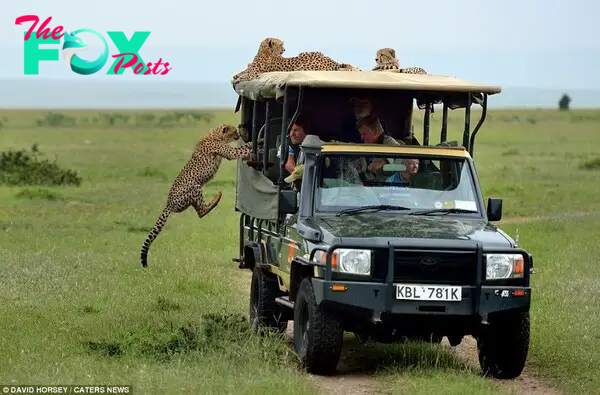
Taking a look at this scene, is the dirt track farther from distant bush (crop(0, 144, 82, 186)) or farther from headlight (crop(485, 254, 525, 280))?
distant bush (crop(0, 144, 82, 186))

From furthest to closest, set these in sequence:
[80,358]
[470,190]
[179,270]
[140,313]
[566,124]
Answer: [566,124] < [179,270] < [140,313] < [470,190] < [80,358]

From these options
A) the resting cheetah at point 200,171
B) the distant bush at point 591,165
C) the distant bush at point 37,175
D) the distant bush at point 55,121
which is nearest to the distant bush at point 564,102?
the distant bush at point 55,121

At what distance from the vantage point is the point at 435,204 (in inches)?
353

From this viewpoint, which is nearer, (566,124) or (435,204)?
(435,204)

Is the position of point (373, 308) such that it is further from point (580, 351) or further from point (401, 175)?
point (580, 351)

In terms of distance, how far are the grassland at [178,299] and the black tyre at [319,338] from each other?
0.49 feet

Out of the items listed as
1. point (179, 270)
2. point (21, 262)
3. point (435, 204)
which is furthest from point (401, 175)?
point (21, 262)

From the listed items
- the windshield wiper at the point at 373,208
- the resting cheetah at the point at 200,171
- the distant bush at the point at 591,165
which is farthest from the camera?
the distant bush at the point at 591,165

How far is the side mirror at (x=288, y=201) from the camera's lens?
28.6 ft

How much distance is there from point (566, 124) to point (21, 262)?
147 feet

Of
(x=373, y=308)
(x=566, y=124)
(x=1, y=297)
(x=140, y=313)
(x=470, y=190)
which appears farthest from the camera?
(x=566, y=124)

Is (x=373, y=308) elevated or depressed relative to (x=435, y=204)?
depressed

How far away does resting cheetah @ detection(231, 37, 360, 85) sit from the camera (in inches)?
456

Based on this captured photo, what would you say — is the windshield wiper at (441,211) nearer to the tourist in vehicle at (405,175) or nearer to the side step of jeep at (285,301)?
the tourist in vehicle at (405,175)
